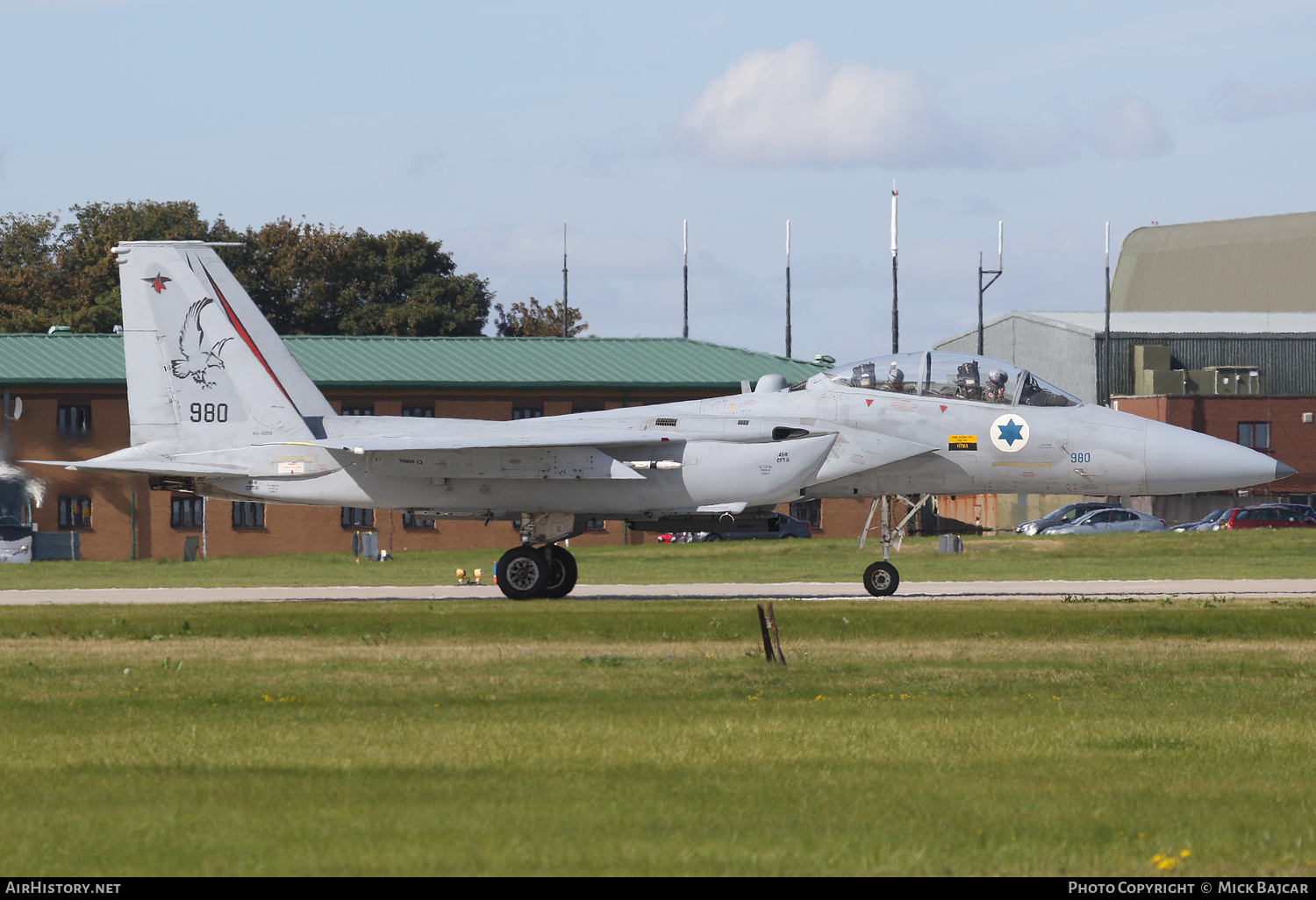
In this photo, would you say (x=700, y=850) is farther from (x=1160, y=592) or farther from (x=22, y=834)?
(x=1160, y=592)

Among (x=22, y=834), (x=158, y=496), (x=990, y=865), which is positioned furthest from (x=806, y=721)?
(x=158, y=496)

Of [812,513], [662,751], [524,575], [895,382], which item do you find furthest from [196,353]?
[812,513]

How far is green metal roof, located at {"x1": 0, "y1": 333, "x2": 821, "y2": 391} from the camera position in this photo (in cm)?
5766

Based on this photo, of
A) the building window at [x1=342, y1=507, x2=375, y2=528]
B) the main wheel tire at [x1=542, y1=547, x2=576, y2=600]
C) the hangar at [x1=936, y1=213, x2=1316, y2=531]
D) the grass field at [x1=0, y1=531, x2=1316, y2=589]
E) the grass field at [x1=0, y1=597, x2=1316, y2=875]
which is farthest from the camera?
the hangar at [x1=936, y1=213, x2=1316, y2=531]

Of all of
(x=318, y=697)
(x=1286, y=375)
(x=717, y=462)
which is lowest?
(x=318, y=697)

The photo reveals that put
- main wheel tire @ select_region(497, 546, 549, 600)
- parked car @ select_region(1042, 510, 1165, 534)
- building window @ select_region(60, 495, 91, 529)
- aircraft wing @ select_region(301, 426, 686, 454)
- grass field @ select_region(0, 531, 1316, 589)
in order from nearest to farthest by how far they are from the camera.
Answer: aircraft wing @ select_region(301, 426, 686, 454)
main wheel tire @ select_region(497, 546, 549, 600)
grass field @ select_region(0, 531, 1316, 589)
building window @ select_region(60, 495, 91, 529)
parked car @ select_region(1042, 510, 1165, 534)

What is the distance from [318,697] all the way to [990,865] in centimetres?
754

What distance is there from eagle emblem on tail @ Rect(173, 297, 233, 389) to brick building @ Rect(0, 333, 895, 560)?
28.0 meters

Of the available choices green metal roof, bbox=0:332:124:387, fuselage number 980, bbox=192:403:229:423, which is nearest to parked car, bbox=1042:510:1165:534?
green metal roof, bbox=0:332:124:387

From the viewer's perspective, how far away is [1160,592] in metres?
26.2

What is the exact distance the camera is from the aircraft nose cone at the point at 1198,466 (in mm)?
24609

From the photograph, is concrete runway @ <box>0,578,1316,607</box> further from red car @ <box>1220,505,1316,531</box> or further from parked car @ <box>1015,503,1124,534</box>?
red car @ <box>1220,505,1316,531</box>

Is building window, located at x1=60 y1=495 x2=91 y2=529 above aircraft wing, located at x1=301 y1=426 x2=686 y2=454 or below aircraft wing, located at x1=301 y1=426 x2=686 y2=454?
below

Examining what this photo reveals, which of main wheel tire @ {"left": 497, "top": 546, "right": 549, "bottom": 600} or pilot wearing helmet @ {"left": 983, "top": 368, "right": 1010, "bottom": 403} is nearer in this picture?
pilot wearing helmet @ {"left": 983, "top": 368, "right": 1010, "bottom": 403}
